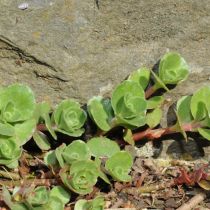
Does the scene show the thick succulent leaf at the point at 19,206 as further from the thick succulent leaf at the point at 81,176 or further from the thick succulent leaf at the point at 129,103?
the thick succulent leaf at the point at 129,103

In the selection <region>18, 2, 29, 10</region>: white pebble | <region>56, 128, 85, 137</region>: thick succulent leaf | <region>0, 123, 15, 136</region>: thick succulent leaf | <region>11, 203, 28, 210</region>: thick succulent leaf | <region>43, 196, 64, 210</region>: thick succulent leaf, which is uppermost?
<region>18, 2, 29, 10</region>: white pebble

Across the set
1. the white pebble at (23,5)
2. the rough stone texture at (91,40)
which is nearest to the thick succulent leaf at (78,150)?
the rough stone texture at (91,40)

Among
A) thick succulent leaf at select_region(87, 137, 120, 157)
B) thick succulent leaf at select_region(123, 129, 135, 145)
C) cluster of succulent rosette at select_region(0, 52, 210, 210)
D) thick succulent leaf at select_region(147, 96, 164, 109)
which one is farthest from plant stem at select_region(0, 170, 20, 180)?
thick succulent leaf at select_region(147, 96, 164, 109)

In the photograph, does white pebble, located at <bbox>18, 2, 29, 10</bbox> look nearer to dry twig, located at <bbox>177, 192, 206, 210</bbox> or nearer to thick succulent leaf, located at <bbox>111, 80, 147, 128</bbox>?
thick succulent leaf, located at <bbox>111, 80, 147, 128</bbox>

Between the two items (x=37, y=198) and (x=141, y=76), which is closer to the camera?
(x=37, y=198)

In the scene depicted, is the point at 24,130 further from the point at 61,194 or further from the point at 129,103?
the point at 129,103

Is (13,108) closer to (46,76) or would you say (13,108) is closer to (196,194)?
(46,76)

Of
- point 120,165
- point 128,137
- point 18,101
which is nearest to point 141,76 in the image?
point 128,137
